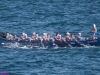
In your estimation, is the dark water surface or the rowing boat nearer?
the dark water surface

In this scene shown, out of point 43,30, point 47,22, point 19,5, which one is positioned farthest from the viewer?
point 19,5

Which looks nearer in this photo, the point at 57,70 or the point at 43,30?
the point at 57,70

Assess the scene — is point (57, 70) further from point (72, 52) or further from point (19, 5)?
point (19, 5)

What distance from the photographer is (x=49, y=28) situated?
10800cm

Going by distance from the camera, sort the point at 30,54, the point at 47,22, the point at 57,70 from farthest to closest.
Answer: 1. the point at 47,22
2. the point at 30,54
3. the point at 57,70

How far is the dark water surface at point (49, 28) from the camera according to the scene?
80494 mm

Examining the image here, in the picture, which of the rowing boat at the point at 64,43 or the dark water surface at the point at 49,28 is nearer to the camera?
the dark water surface at the point at 49,28

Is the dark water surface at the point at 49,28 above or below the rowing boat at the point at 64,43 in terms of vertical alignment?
below

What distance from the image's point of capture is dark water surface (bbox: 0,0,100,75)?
80.5m

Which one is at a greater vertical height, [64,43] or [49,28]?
[64,43]

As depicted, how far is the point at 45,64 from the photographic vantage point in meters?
82.2

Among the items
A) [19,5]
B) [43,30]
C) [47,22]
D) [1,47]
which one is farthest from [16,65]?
[19,5]

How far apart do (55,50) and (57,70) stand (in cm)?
961

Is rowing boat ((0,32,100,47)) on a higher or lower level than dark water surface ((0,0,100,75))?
higher
